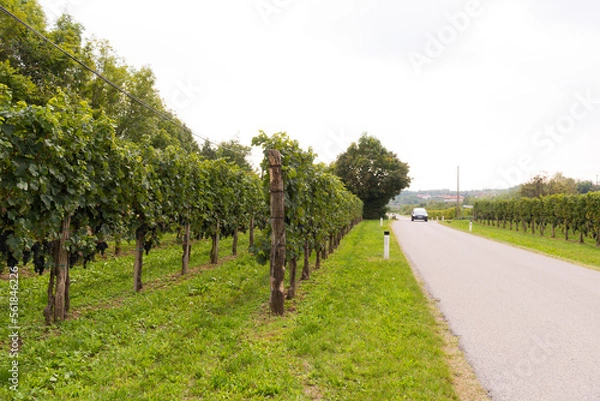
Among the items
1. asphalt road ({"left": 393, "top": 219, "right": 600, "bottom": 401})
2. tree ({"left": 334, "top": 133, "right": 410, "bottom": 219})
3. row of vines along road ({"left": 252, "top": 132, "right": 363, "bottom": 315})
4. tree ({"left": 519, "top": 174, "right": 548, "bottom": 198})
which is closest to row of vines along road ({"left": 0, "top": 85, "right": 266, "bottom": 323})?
row of vines along road ({"left": 252, "top": 132, "right": 363, "bottom": 315})

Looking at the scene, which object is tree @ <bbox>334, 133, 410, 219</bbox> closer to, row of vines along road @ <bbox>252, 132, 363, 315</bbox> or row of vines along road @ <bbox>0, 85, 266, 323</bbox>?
row of vines along road @ <bbox>252, 132, 363, 315</bbox>

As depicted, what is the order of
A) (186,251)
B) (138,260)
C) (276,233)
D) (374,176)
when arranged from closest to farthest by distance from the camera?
(276,233) < (138,260) < (186,251) < (374,176)

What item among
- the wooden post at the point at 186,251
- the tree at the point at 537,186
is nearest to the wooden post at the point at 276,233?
the wooden post at the point at 186,251

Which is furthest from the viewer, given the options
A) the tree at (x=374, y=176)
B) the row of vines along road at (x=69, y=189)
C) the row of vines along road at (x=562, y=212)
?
the tree at (x=374, y=176)

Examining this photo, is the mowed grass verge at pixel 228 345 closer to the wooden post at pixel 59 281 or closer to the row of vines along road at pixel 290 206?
the wooden post at pixel 59 281

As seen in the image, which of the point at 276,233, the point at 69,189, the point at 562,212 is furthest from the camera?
the point at 562,212

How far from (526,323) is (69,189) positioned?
23.4ft

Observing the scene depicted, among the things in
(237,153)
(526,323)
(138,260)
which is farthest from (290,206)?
(237,153)

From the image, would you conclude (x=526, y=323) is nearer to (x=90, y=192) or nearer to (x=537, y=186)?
(x=90, y=192)

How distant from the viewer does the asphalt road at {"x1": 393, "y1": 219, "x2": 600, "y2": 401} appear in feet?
11.7

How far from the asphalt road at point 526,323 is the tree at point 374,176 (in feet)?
131

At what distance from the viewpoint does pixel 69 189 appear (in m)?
4.86

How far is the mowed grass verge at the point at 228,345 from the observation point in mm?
3379

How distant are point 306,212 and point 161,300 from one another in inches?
137
